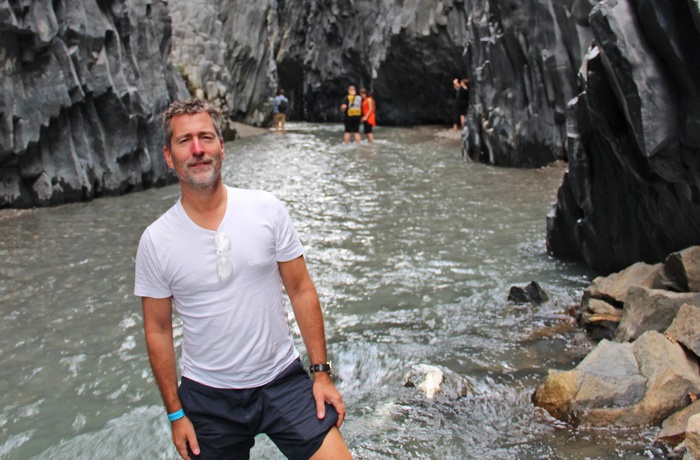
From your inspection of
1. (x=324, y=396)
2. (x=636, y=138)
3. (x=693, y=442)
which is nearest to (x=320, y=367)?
(x=324, y=396)

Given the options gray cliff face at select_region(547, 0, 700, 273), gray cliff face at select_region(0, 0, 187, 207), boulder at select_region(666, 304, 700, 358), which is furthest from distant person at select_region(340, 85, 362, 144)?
boulder at select_region(666, 304, 700, 358)

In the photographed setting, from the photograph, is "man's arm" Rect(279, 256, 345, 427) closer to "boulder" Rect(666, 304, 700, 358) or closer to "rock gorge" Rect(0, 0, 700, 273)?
"boulder" Rect(666, 304, 700, 358)

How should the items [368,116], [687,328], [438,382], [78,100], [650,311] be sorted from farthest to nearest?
[368,116] → [78,100] → [650,311] → [438,382] → [687,328]

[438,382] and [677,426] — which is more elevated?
[677,426]

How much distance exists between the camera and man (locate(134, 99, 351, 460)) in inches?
110

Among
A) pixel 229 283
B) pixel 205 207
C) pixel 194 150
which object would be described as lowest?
pixel 229 283

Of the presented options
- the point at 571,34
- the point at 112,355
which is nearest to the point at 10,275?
the point at 112,355

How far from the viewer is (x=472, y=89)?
66.7 feet

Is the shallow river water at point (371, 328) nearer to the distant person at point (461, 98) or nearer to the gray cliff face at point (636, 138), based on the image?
the gray cliff face at point (636, 138)

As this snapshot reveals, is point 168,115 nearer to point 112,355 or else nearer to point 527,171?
point 112,355

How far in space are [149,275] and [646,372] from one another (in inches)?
125

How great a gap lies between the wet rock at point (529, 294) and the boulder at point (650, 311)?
1.30 m

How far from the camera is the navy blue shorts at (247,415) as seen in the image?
2793 millimetres

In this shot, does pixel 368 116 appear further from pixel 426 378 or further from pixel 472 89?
pixel 426 378
